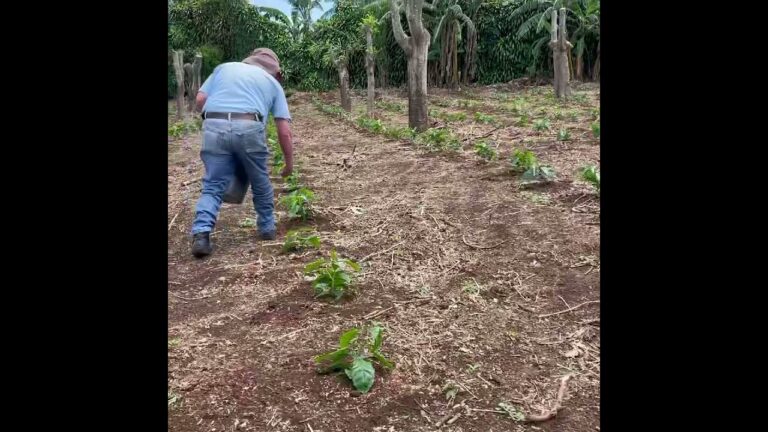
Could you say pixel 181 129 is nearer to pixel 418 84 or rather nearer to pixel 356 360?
pixel 418 84

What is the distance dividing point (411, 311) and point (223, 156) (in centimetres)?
212

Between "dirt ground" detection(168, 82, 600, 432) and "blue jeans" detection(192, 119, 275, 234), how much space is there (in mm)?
365

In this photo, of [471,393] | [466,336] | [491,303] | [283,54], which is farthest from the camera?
[283,54]

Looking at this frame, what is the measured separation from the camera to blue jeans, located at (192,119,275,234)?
4648 mm

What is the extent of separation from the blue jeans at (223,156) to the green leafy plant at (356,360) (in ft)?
7.40

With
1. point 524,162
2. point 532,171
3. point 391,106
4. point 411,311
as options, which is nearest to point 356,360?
point 411,311

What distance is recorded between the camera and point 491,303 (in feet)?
11.8

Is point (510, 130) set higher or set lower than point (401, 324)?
higher

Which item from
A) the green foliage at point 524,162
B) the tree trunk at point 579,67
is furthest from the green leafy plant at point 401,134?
the tree trunk at point 579,67

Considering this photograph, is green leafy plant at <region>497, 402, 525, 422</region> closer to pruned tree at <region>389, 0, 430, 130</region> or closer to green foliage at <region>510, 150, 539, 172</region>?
green foliage at <region>510, 150, 539, 172</region>

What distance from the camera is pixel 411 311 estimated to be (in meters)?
3.48

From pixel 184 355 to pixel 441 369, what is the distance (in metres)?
1.22
